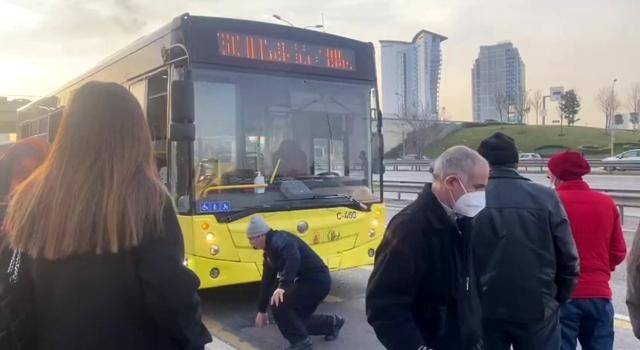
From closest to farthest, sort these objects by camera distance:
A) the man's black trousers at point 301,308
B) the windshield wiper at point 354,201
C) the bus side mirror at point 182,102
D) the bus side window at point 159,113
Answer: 1. the man's black trousers at point 301,308
2. the bus side mirror at point 182,102
3. the bus side window at point 159,113
4. the windshield wiper at point 354,201

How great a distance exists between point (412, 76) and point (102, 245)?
85.8m

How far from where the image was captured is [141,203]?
1991 mm

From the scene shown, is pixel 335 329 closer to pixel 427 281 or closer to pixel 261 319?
pixel 261 319

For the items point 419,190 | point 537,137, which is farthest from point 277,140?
point 537,137

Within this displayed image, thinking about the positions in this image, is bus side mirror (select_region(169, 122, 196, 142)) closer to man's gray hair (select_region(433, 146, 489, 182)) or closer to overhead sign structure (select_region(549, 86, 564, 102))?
man's gray hair (select_region(433, 146, 489, 182))

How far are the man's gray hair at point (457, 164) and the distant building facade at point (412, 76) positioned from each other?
67.3 meters

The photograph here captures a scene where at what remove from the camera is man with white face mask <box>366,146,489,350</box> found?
8.30 ft

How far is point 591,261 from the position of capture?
384cm

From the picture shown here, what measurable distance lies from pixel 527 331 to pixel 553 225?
23.5 inches

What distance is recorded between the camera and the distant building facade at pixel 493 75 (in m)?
108

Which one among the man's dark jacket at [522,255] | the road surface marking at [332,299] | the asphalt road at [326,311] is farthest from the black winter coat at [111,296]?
the road surface marking at [332,299]

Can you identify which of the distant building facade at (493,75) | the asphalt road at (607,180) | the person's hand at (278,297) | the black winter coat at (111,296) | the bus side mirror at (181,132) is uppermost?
the distant building facade at (493,75)

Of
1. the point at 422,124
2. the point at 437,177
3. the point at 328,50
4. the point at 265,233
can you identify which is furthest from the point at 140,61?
the point at 422,124

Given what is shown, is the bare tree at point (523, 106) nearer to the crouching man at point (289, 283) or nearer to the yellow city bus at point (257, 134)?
the yellow city bus at point (257, 134)
